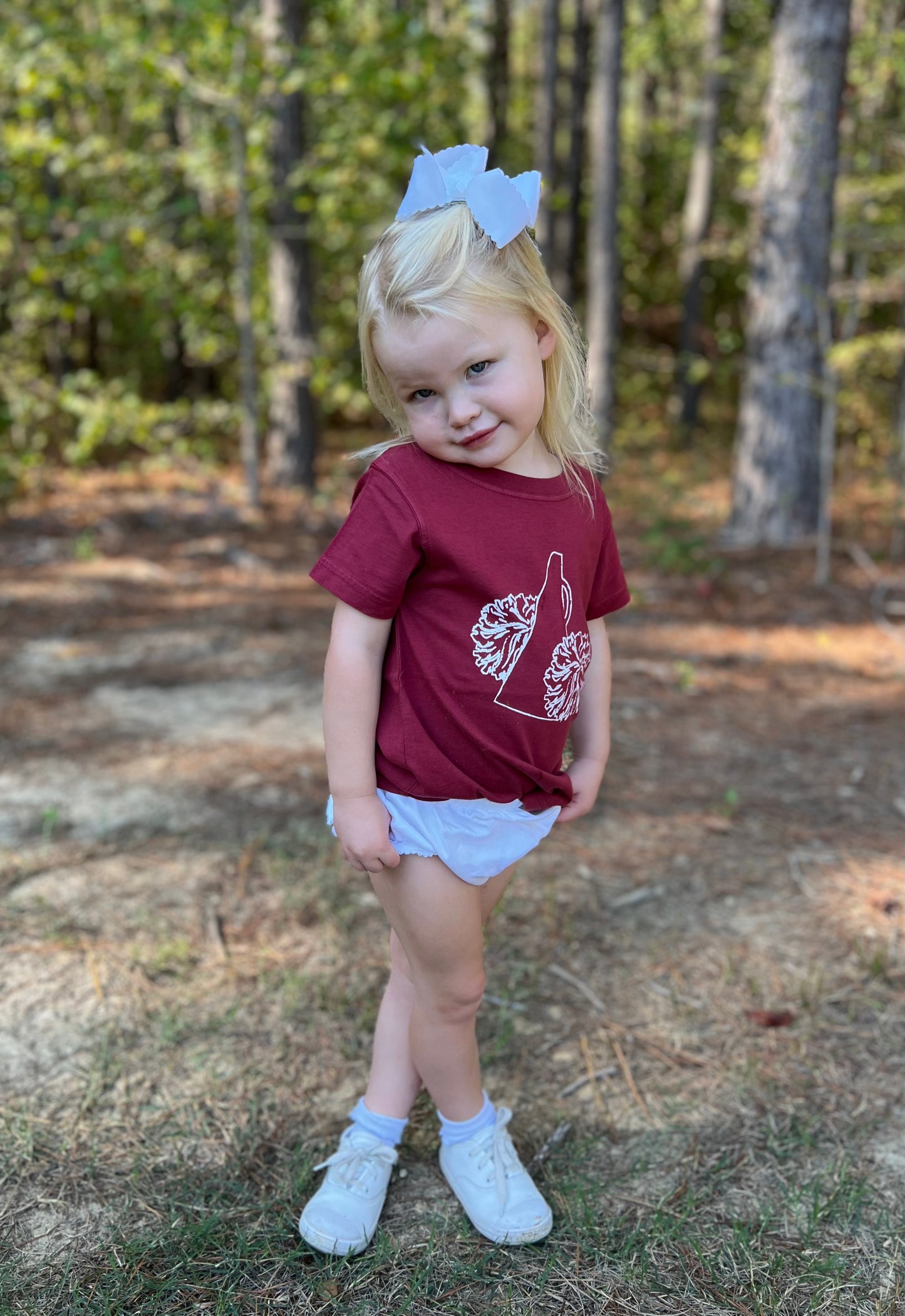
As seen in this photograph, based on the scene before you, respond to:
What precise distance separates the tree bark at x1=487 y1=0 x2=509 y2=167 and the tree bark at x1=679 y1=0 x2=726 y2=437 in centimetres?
234

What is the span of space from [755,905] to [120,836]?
182cm

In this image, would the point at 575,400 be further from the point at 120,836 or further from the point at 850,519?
the point at 850,519

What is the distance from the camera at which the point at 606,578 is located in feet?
6.00

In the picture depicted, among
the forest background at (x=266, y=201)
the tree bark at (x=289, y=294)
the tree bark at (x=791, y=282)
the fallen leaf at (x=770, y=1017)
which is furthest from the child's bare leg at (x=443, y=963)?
the tree bark at (x=289, y=294)

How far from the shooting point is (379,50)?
21.8 ft

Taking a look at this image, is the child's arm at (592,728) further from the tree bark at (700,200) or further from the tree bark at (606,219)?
the tree bark at (700,200)

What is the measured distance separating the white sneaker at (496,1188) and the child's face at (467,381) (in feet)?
3.92

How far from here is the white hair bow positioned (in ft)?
4.93

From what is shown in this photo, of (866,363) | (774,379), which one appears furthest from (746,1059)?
(866,363)

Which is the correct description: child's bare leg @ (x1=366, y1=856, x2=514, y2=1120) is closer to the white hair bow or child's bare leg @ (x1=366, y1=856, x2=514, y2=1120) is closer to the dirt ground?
the dirt ground

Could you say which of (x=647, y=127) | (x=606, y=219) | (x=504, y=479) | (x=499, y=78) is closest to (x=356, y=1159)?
(x=504, y=479)

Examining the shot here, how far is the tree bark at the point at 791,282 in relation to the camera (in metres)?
5.81

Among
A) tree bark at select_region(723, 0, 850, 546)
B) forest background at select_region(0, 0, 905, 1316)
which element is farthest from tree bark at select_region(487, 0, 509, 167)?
tree bark at select_region(723, 0, 850, 546)

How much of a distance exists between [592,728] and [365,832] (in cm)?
Result: 53
